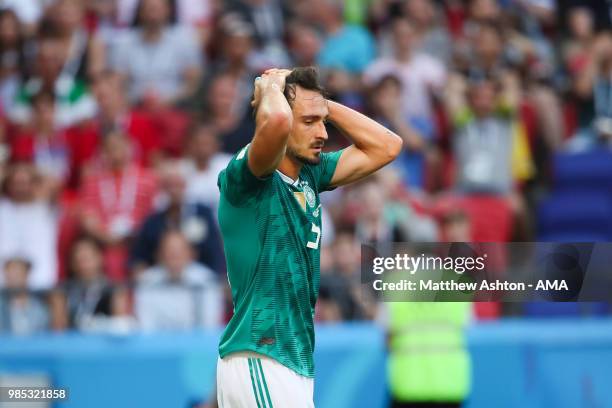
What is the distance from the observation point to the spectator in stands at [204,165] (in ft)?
35.3

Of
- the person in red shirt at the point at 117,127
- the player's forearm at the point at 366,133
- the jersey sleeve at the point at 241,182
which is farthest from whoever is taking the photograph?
the person in red shirt at the point at 117,127

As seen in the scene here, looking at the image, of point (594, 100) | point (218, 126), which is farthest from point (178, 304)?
point (594, 100)

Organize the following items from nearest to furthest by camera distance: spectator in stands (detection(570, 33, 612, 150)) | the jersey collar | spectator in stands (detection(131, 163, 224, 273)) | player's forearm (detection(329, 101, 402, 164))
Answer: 1. the jersey collar
2. player's forearm (detection(329, 101, 402, 164))
3. spectator in stands (detection(131, 163, 224, 273))
4. spectator in stands (detection(570, 33, 612, 150))

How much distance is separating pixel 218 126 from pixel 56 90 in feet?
5.81

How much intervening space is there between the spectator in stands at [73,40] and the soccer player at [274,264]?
773 centimetres

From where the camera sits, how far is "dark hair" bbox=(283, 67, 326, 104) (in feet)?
16.5

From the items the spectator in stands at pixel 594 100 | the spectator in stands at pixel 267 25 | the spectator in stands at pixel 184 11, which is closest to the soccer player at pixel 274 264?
the spectator in stands at pixel 267 25

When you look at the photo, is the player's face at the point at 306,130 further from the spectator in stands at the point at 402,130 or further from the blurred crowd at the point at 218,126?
the spectator in stands at the point at 402,130

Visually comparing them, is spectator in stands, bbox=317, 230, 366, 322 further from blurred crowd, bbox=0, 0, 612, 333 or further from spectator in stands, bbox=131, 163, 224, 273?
spectator in stands, bbox=131, 163, 224, 273

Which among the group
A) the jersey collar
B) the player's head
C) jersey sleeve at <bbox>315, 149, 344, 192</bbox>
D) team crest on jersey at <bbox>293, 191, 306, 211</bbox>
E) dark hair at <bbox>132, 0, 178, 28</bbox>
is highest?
dark hair at <bbox>132, 0, 178, 28</bbox>

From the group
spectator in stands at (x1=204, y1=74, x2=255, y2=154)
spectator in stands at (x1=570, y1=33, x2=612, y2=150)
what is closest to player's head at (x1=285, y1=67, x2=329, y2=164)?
spectator in stands at (x1=204, y1=74, x2=255, y2=154)

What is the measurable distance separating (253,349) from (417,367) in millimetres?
4175

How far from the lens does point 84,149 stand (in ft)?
37.9

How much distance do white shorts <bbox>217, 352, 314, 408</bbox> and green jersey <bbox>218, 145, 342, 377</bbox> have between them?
0.03 m
